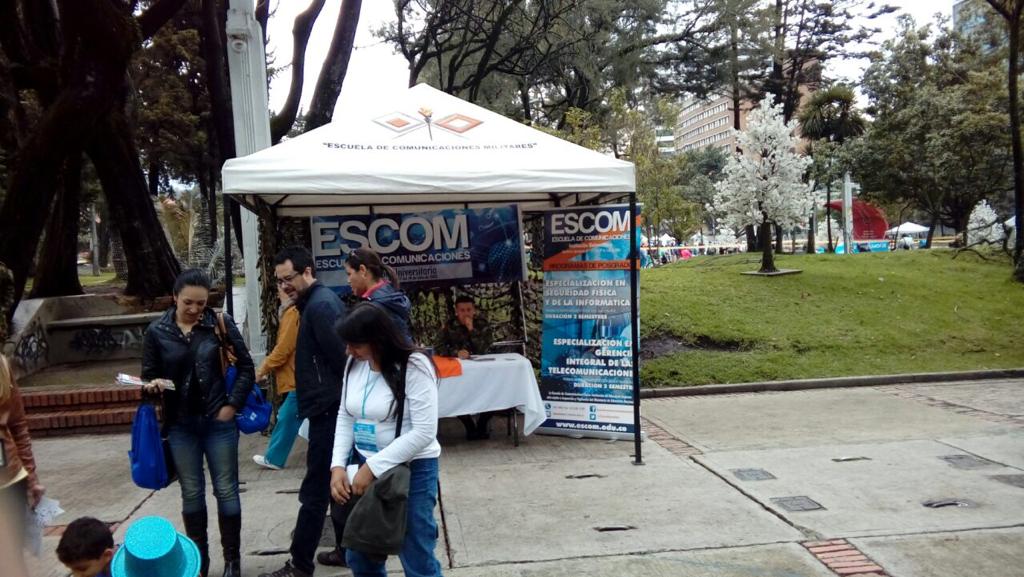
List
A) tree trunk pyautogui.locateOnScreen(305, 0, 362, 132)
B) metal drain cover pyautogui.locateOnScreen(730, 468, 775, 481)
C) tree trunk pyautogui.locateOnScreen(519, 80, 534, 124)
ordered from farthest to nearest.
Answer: tree trunk pyautogui.locateOnScreen(519, 80, 534, 124), tree trunk pyautogui.locateOnScreen(305, 0, 362, 132), metal drain cover pyautogui.locateOnScreen(730, 468, 775, 481)

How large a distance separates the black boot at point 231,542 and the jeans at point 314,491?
36 cm

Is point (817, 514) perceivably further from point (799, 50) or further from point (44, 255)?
point (799, 50)

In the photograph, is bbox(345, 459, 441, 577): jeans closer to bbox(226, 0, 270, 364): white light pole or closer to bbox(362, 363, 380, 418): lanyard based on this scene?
bbox(362, 363, 380, 418): lanyard

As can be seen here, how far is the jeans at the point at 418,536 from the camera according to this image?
308 centimetres

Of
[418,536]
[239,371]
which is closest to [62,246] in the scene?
[239,371]

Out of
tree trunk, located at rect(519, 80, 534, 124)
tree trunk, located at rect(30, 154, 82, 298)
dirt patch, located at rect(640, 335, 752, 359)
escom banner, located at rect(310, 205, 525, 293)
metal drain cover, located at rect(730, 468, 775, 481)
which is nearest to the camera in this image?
metal drain cover, located at rect(730, 468, 775, 481)

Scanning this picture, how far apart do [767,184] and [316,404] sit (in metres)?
15.0

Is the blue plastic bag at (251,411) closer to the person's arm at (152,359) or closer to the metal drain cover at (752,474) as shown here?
the person's arm at (152,359)

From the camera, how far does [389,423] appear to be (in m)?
3.06

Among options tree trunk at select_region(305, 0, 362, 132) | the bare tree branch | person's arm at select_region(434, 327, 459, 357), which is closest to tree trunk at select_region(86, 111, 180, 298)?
the bare tree branch

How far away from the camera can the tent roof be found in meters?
6.07

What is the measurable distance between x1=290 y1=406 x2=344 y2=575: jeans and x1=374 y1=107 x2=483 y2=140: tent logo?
360 centimetres

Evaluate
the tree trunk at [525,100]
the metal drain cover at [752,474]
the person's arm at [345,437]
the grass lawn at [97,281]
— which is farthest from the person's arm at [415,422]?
the tree trunk at [525,100]

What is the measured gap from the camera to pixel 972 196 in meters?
30.6
